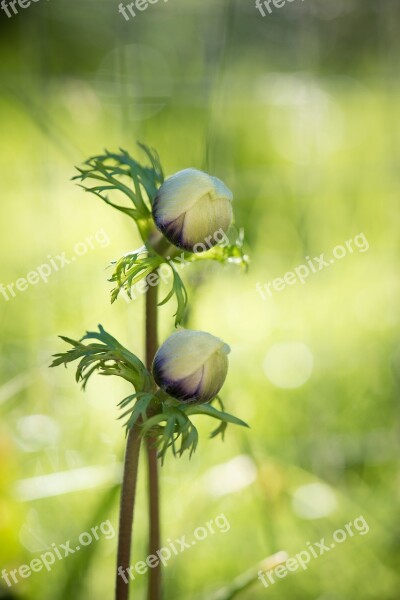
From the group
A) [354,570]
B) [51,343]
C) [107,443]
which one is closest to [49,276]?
[51,343]

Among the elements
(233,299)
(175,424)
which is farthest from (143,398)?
(233,299)

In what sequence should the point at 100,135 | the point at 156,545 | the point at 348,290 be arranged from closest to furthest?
the point at 156,545, the point at 348,290, the point at 100,135

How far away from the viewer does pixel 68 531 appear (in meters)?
0.96

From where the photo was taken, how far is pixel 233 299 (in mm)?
1642

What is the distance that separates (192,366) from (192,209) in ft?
0.34

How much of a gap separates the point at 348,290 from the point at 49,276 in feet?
2.10

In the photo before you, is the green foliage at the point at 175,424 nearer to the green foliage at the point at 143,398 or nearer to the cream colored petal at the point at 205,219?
the green foliage at the point at 143,398

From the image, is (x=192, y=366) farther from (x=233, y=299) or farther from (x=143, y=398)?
(x=233, y=299)

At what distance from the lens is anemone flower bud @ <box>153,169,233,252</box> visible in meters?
0.55

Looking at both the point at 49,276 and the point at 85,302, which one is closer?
the point at 49,276

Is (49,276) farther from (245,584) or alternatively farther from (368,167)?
(368,167)

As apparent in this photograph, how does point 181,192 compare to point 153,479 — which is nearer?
point 181,192

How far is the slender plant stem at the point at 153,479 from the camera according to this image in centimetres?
63

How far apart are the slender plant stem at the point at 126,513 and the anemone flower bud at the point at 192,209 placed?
0.13 meters
